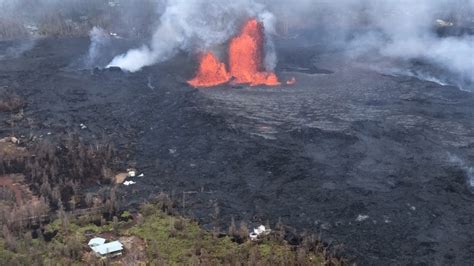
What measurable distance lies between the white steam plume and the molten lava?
88 centimetres

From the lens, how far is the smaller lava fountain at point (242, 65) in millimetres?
27297

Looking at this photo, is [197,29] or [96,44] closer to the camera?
[197,29]

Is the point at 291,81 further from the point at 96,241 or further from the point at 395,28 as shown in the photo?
the point at 96,241

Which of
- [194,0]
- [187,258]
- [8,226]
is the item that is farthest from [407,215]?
[194,0]

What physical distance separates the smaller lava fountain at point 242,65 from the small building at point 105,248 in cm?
1345

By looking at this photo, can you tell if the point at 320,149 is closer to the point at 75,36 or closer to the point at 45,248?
the point at 45,248

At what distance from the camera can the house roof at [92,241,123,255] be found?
556 inches

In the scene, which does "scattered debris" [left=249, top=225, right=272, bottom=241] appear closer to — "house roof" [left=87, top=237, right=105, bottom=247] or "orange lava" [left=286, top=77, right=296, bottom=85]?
"house roof" [left=87, top=237, right=105, bottom=247]

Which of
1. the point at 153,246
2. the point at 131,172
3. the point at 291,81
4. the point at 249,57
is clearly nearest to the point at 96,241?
the point at 153,246

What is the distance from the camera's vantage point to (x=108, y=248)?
46.6 feet

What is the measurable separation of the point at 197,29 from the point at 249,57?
160 inches

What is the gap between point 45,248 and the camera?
14180 mm

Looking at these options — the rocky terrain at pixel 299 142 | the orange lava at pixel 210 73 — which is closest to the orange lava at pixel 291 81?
the rocky terrain at pixel 299 142

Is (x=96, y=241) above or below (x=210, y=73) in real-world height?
below
